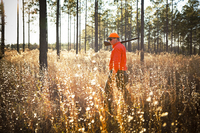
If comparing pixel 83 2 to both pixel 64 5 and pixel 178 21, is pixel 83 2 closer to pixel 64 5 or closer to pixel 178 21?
pixel 64 5

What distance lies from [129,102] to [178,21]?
34800 mm

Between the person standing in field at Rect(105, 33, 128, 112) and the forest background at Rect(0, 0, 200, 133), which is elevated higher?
the person standing in field at Rect(105, 33, 128, 112)

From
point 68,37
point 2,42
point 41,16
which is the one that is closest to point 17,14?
point 2,42

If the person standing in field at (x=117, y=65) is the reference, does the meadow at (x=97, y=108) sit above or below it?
below

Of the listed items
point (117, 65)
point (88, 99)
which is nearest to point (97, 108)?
point (88, 99)

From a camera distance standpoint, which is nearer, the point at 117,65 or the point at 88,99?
the point at 88,99

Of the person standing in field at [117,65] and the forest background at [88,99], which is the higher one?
the person standing in field at [117,65]

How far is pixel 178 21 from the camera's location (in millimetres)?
30234

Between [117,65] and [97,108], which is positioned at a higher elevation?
[117,65]

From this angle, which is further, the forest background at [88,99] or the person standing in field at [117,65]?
the person standing in field at [117,65]

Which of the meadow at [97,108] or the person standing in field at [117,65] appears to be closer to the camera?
the meadow at [97,108]

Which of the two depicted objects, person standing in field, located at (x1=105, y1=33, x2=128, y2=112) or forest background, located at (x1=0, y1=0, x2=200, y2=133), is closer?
forest background, located at (x1=0, y1=0, x2=200, y2=133)

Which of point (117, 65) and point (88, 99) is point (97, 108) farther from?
point (117, 65)

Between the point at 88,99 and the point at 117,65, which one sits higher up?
the point at 117,65
